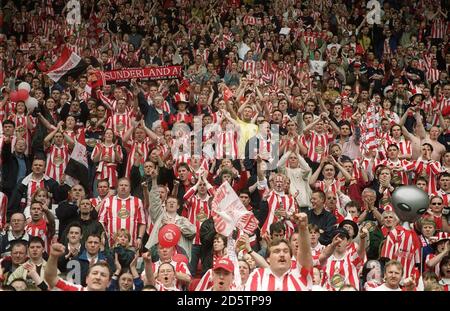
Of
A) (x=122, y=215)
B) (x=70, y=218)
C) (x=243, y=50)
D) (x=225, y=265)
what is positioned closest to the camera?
(x=225, y=265)

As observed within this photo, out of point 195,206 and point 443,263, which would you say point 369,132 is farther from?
point 443,263

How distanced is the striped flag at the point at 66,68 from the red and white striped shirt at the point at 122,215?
493 centimetres

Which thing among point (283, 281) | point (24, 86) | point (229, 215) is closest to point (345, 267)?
point (229, 215)

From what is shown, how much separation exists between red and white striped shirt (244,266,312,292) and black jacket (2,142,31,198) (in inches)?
207

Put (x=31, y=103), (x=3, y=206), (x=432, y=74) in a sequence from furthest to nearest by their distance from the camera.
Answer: (x=432, y=74)
(x=31, y=103)
(x=3, y=206)

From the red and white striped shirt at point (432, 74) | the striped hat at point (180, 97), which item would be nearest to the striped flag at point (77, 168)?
the striped hat at point (180, 97)

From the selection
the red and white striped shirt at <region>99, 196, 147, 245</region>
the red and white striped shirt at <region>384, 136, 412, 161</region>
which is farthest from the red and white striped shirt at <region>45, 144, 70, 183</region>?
the red and white striped shirt at <region>384, 136, 412, 161</region>

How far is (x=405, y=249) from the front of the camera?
896 centimetres

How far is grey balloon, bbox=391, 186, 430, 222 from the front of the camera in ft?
27.0

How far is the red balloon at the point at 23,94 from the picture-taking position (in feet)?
42.7

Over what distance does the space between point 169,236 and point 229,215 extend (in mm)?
667
